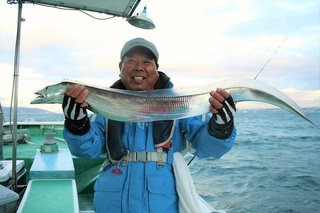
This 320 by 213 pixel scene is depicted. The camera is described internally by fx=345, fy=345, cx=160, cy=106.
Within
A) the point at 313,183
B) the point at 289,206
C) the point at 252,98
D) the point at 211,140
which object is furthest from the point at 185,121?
the point at 313,183

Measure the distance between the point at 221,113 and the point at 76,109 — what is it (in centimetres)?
112

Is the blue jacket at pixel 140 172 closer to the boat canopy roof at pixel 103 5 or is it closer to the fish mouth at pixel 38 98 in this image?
the fish mouth at pixel 38 98

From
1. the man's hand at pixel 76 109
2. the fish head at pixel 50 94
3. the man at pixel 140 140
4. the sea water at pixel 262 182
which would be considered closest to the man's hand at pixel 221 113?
the man at pixel 140 140

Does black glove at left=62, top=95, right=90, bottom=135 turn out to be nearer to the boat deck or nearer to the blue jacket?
the blue jacket

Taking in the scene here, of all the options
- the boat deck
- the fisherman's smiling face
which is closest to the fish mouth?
the fisherman's smiling face

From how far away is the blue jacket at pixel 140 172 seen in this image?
2754 mm

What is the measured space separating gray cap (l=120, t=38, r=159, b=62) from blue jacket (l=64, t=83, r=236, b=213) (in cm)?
65

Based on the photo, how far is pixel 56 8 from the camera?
5527mm

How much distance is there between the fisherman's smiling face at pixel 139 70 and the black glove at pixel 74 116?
0.54 m

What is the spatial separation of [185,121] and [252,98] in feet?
2.04

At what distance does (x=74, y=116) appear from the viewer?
8.70ft

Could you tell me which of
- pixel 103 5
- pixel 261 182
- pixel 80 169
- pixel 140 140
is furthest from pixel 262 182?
pixel 140 140

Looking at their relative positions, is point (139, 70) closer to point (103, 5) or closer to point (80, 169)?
point (103, 5)

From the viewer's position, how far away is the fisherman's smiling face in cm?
300
